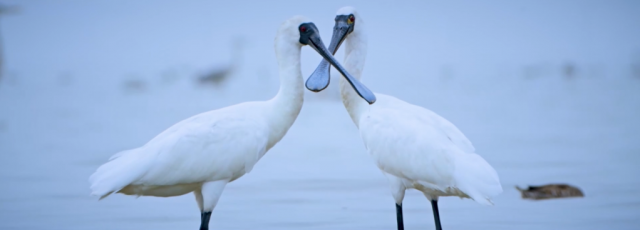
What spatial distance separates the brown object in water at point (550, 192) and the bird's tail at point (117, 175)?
3.97 m

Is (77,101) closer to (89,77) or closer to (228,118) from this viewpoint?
(89,77)

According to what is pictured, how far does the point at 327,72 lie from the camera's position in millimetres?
8125

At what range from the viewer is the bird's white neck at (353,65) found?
795 centimetres

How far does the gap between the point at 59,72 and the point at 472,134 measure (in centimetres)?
2148

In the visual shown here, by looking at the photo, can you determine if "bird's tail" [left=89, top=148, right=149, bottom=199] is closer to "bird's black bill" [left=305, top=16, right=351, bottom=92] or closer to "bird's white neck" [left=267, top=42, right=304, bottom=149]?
"bird's white neck" [left=267, top=42, right=304, bottom=149]

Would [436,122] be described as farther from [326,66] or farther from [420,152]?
[326,66]

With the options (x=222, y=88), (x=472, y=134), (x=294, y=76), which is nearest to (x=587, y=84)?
(x=222, y=88)

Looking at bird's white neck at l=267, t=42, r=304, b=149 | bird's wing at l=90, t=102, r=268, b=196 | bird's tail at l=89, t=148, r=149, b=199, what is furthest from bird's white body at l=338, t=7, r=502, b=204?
bird's tail at l=89, t=148, r=149, b=199

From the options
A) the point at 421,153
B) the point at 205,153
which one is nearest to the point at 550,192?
the point at 421,153

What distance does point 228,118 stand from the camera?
7426 millimetres

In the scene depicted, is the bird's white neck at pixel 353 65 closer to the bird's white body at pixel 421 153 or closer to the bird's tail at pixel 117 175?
the bird's white body at pixel 421 153

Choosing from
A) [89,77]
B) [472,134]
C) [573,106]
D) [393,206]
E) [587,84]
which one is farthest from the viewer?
[89,77]

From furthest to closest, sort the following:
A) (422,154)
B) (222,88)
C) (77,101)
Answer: (222,88)
(77,101)
(422,154)

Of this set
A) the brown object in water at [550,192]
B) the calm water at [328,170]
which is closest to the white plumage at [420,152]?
the calm water at [328,170]
